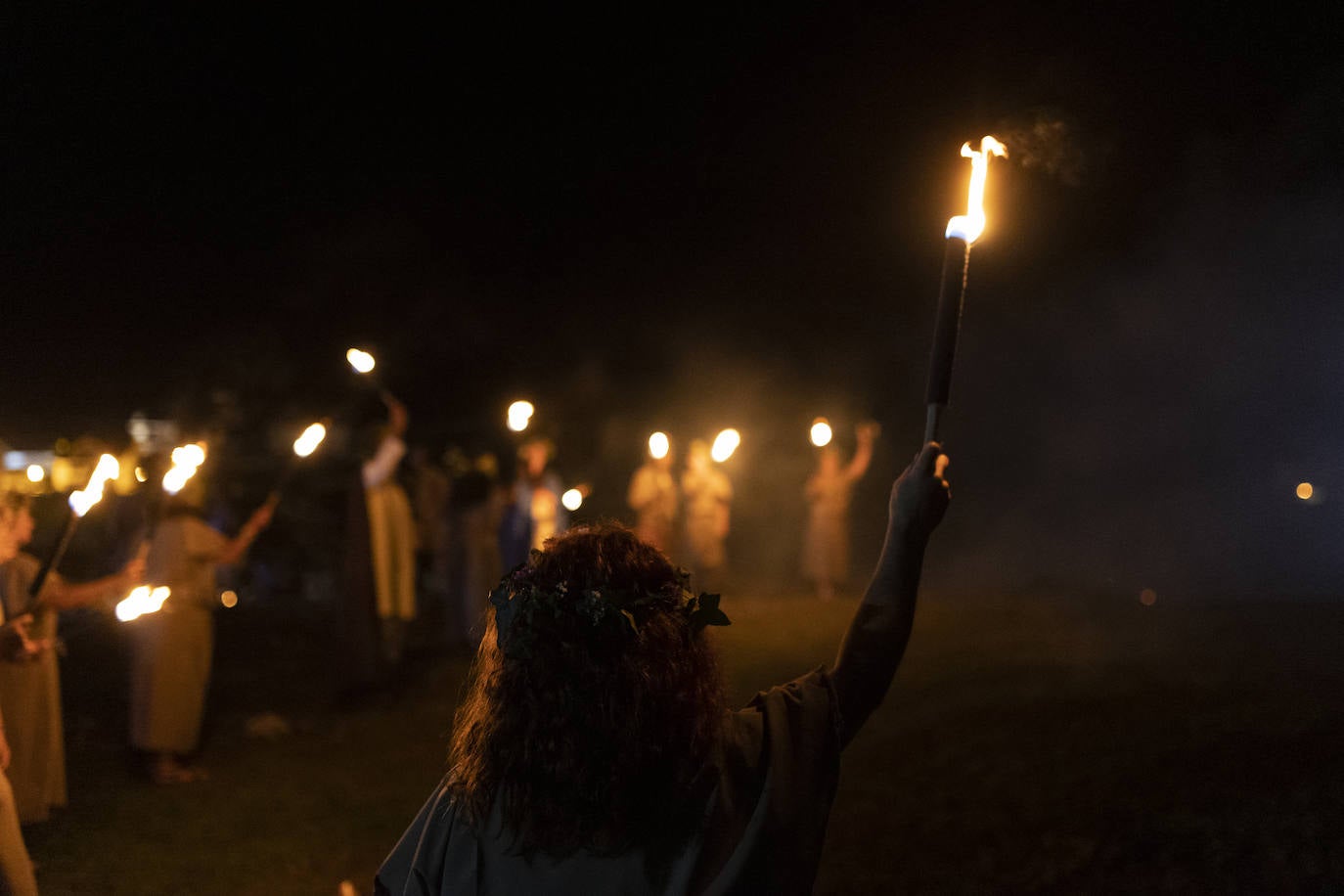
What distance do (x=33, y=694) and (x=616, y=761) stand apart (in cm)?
466

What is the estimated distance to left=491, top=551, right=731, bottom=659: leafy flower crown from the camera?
5.58 feet

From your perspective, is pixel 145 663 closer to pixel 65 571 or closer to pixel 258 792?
pixel 258 792

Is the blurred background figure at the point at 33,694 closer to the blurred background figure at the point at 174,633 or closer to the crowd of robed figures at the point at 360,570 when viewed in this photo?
the crowd of robed figures at the point at 360,570

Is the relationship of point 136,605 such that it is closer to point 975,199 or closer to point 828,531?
point 975,199

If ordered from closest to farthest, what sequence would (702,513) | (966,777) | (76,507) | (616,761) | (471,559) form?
(616,761) < (76,507) < (966,777) < (471,559) < (702,513)

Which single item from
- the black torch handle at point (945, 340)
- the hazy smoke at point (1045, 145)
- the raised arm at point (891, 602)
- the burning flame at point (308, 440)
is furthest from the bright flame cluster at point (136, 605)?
the hazy smoke at point (1045, 145)

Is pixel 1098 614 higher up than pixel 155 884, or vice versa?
pixel 1098 614

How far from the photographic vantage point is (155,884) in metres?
4.98

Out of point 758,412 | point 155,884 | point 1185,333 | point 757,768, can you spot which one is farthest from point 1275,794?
point 758,412

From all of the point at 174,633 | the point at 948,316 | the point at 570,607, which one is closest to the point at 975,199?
the point at 948,316

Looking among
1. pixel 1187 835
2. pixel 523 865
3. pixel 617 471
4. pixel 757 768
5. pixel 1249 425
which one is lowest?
pixel 1187 835

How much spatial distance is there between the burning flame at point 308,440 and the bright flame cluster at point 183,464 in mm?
567

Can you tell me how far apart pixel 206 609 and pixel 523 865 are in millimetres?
5952

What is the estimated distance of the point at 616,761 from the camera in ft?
5.51
